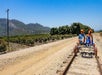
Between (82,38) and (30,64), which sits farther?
(82,38)

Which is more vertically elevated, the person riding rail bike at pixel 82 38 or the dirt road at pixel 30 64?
the person riding rail bike at pixel 82 38

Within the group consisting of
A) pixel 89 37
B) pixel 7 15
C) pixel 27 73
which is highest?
pixel 7 15

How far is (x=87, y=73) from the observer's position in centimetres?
1215

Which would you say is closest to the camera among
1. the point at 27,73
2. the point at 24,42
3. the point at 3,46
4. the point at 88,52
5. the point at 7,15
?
the point at 27,73

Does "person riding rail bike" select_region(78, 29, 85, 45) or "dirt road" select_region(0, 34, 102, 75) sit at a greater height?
"person riding rail bike" select_region(78, 29, 85, 45)

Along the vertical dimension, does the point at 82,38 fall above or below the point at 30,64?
above

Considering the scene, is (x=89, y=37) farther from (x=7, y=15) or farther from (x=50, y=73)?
(x=7, y=15)

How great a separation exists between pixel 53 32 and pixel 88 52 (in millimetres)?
128522

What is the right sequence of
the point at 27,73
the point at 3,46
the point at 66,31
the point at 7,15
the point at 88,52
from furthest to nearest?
the point at 66,31, the point at 7,15, the point at 3,46, the point at 88,52, the point at 27,73

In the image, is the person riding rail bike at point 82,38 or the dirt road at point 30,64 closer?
the dirt road at point 30,64

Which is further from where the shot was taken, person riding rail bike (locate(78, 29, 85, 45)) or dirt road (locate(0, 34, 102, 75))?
person riding rail bike (locate(78, 29, 85, 45))

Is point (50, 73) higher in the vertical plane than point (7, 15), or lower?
lower

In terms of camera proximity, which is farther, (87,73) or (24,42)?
(24,42)

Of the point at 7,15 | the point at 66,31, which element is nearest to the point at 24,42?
the point at 7,15
